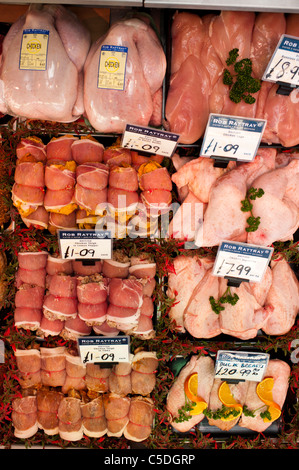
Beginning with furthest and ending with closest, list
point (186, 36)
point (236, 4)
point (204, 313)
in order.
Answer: point (204, 313) < point (186, 36) < point (236, 4)

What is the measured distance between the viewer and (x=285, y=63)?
1.67m

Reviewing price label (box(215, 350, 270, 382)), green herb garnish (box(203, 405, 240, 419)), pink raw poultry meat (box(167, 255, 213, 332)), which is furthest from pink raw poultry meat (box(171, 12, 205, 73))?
green herb garnish (box(203, 405, 240, 419))

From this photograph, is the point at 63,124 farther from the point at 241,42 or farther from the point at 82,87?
the point at 241,42

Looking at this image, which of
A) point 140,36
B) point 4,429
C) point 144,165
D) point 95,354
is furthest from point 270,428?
point 140,36

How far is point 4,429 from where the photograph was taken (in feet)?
7.25

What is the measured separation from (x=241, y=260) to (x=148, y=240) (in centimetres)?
57

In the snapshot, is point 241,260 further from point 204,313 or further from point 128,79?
point 128,79

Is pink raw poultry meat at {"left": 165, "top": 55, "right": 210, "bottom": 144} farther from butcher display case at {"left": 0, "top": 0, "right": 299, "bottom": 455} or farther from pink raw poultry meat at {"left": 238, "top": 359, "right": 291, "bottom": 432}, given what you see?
pink raw poultry meat at {"left": 238, "top": 359, "right": 291, "bottom": 432}

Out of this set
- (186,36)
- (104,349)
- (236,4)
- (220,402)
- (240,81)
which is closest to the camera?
(236,4)

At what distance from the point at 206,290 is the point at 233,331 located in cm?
30

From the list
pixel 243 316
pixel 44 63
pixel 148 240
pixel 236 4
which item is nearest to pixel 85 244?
pixel 148 240

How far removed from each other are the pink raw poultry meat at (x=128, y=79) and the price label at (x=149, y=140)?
0.06m
